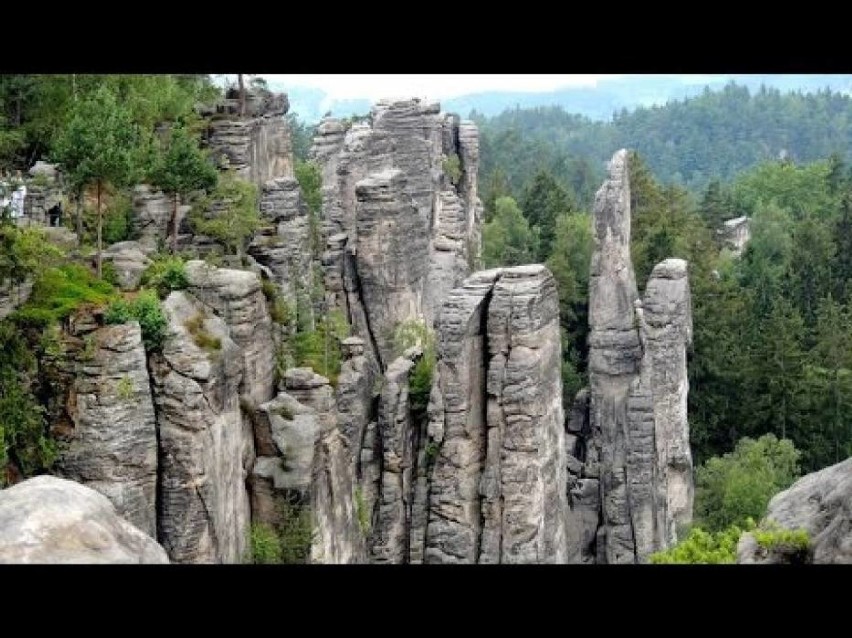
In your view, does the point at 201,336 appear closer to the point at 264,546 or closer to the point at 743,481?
the point at 264,546

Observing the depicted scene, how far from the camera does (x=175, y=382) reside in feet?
64.0

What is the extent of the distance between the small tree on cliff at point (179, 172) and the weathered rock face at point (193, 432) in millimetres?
5314

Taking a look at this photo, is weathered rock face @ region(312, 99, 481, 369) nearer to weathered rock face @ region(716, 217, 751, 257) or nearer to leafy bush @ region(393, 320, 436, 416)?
Result: leafy bush @ region(393, 320, 436, 416)

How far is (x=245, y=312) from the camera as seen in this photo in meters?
22.6

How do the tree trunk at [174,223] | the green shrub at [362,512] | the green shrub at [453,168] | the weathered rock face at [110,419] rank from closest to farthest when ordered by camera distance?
the weathered rock face at [110,419] < the tree trunk at [174,223] < the green shrub at [362,512] < the green shrub at [453,168]

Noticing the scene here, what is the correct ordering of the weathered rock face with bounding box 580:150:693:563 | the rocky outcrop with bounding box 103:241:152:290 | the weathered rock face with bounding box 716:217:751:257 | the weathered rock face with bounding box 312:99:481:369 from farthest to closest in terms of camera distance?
the weathered rock face with bounding box 716:217:751:257, the weathered rock face with bounding box 312:99:481:369, the weathered rock face with bounding box 580:150:693:563, the rocky outcrop with bounding box 103:241:152:290

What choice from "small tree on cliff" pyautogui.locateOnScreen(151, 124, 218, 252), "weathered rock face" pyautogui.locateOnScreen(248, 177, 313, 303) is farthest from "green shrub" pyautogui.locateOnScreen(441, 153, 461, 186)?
"small tree on cliff" pyautogui.locateOnScreen(151, 124, 218, 252)

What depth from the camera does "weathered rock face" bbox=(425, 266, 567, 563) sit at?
27109 mm

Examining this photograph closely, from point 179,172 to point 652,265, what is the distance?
1084 inches

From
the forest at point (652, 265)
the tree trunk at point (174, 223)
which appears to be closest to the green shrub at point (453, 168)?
the forest at point (652, 265)

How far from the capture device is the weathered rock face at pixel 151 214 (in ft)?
82.4

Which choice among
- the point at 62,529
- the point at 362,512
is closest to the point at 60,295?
the point at 362,512

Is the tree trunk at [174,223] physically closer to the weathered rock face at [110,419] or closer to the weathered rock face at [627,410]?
the weathered rock face at [110,419]

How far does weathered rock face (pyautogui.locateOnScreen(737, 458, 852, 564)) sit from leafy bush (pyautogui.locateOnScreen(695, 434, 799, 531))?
74.3 ft
